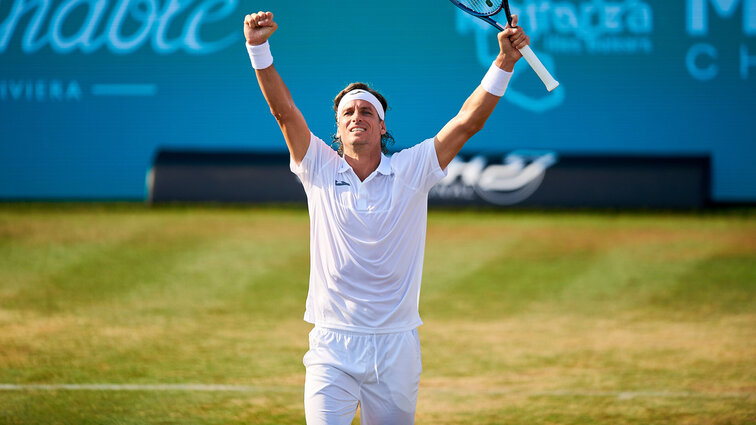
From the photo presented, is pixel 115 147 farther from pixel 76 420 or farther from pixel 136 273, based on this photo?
pixel 76 420

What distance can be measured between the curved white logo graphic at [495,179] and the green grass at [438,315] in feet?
1.07

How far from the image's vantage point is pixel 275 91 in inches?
193

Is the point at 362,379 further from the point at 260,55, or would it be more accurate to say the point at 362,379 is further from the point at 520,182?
the point at 520,182

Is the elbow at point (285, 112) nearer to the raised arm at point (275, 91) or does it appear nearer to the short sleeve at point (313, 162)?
the raised arm at point (275, 91)

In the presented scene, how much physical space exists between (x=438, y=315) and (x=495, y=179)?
5.76 m

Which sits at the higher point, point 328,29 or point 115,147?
point 328,29

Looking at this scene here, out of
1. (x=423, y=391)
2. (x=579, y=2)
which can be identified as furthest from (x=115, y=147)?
(x=423, y=391)

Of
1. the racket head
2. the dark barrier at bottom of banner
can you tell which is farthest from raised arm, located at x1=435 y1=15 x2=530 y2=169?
the dark barrier at bottom of banner

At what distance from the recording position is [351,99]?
16.5 ft

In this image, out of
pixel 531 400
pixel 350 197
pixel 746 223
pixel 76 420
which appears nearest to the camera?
pixel 350 197

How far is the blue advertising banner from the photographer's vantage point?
16.5 meters

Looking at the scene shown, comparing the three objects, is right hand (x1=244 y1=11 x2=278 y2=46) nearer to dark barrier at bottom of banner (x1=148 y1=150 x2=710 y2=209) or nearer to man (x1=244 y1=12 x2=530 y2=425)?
man (x1=244 y1=12 x2=530 y2=425)

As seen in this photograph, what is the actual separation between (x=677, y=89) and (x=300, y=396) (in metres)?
11.0

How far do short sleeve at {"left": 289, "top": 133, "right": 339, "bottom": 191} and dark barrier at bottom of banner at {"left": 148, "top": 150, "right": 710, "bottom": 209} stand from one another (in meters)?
10.7
